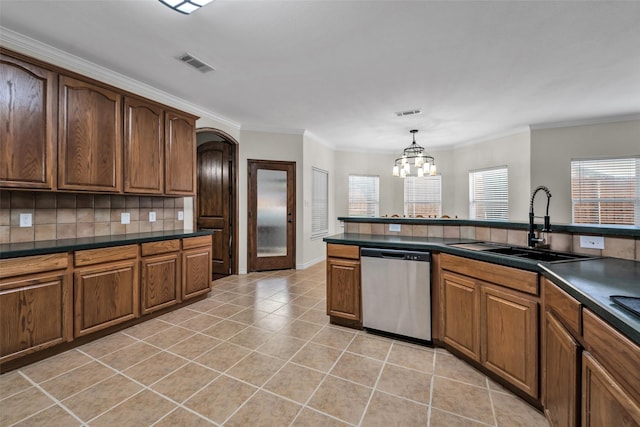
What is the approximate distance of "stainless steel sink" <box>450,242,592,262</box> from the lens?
→ 192 centimetres

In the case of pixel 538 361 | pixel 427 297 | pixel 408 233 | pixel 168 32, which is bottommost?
pixel 538 361

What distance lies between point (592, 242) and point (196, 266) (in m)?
3.77

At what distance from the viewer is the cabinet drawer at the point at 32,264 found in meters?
1.95

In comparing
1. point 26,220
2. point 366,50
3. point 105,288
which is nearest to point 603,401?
point 366,50

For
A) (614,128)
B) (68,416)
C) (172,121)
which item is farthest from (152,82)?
(614,128)

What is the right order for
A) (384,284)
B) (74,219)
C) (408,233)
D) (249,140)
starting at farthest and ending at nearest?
(249,140) < (408,233) < (74,219) < (384,284)

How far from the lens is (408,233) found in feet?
9.78

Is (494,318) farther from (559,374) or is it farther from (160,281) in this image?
(160,281)

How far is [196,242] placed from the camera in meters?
3.44

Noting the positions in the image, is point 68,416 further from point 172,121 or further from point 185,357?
point 172,121

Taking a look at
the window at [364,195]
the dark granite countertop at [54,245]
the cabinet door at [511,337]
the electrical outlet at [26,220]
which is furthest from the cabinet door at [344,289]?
the window at [364,195]

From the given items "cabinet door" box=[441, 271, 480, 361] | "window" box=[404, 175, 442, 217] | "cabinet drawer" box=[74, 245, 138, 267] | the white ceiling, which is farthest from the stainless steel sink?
"window" box=[404, 175, 442, 217]

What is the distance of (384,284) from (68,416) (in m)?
2.32

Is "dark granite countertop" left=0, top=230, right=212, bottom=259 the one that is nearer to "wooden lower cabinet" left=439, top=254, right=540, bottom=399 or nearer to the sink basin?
"wooden lower cabinet" left=439, top=254, right=540, bottom=399
